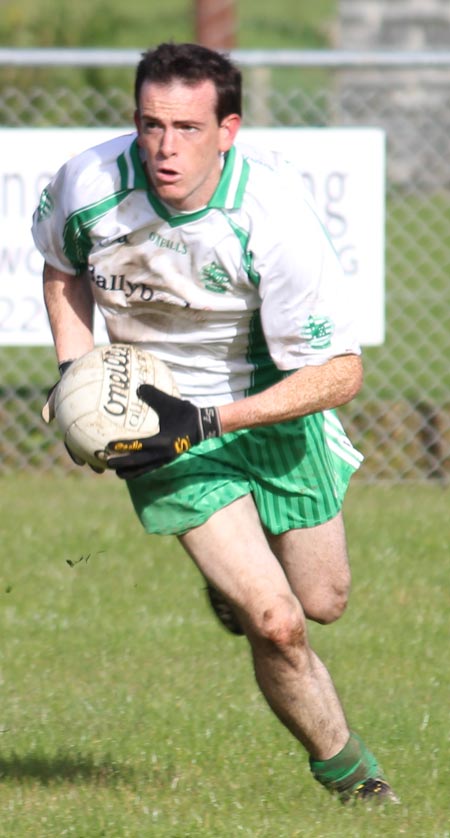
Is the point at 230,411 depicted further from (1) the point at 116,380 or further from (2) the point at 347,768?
(2) the point at 347,768

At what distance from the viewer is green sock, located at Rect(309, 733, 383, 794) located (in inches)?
187

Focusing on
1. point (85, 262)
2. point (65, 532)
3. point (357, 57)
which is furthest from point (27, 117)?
point (85, 262)

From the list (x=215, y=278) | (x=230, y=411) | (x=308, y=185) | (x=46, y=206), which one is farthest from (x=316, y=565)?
(x=308, y=185)

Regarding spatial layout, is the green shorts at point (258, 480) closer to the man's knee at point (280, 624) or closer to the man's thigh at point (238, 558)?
the man's thigh at point (238, 558)

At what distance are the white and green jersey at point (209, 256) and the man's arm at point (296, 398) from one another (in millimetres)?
58

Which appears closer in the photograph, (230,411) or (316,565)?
(230,411)

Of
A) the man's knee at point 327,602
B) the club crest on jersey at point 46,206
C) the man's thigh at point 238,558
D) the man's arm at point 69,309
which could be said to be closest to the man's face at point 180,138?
the club crest on jersey at point 46,206

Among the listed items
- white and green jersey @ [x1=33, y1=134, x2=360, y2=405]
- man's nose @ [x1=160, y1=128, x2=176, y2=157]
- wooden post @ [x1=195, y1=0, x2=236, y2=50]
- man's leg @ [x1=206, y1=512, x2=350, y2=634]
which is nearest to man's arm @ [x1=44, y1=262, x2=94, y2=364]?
white and green jersey @ [x1=33, y1=134, x2=360, y2=405]

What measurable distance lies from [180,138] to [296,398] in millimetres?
807

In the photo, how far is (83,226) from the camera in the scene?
4.62m

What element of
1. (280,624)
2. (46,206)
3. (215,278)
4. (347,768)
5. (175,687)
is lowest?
(175,687)

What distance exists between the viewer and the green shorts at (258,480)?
15.6ft

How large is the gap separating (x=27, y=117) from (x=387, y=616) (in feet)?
23.7

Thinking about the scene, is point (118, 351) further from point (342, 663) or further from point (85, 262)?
point (342, 663)
